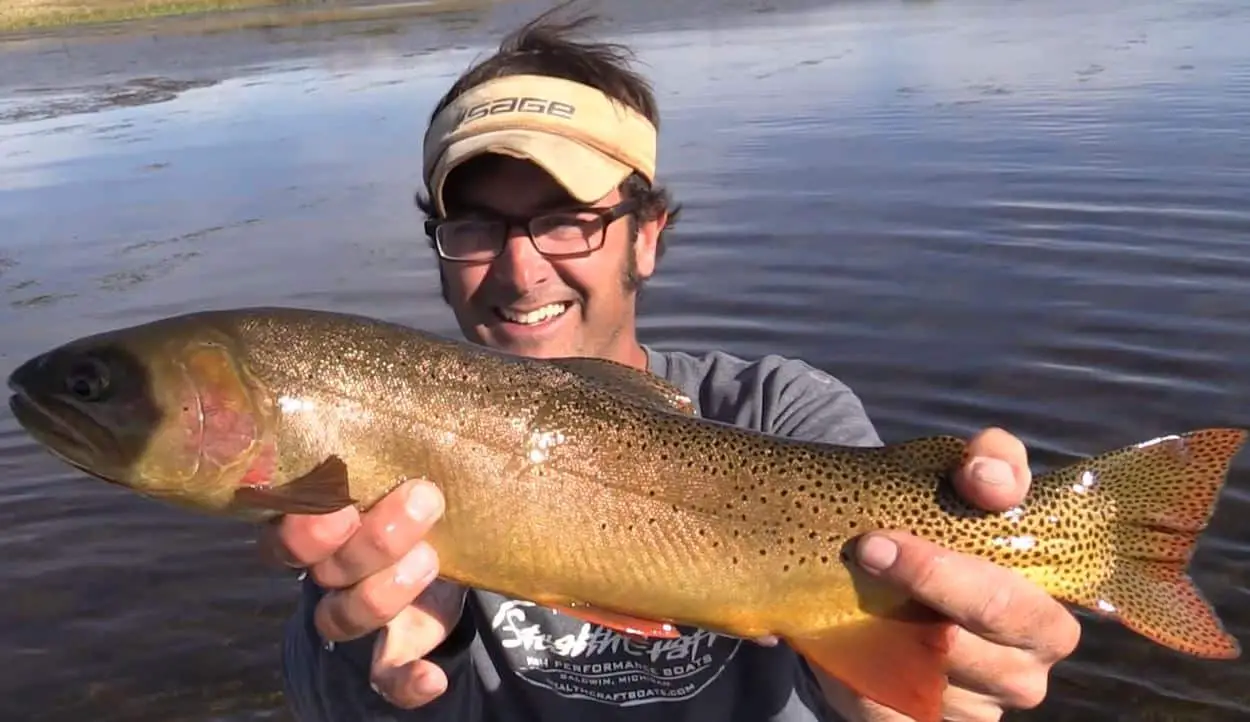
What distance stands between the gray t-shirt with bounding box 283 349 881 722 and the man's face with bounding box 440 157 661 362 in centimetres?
63

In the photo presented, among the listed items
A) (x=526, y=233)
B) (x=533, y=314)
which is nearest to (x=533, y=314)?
(x=533, y=314)

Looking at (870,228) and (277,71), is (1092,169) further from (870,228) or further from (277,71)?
(277,71)

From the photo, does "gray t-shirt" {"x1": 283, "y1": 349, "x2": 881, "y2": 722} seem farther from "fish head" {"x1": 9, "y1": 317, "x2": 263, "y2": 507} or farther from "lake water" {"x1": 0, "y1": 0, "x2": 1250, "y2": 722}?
"lake water" {"x1": 0, "y1": 0, "x2": 1250, "y2": 722}

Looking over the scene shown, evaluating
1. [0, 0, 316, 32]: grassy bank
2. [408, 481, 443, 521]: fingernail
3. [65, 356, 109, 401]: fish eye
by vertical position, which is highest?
[65, 356, 109, 401]: fish eye

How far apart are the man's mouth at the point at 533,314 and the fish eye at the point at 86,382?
4.88 feet

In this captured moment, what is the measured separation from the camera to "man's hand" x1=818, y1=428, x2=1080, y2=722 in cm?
254

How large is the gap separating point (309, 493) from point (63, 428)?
614 mm

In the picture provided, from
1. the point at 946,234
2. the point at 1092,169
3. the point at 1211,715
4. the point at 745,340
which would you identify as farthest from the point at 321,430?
the point at 1092,169

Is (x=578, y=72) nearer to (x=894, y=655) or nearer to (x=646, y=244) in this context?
(x=646, y=244)

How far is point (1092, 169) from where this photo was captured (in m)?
12.6

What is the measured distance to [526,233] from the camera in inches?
151

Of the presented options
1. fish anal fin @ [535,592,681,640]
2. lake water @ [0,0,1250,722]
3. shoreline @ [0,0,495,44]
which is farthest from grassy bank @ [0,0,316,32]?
fish anal fin @ [535,592,681,640]

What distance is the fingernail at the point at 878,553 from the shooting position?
258 centimetres

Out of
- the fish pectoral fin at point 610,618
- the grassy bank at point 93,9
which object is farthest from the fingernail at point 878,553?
the grassy bank at point 93,9
